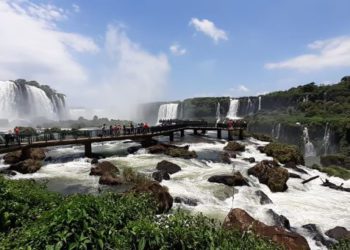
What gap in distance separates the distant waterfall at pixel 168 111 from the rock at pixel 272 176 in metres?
66.4

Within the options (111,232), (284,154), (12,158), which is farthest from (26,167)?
(284,154)

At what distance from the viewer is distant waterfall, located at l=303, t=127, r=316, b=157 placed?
162 ft

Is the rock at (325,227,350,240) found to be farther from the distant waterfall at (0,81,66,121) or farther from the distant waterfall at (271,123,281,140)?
the distant waterfall at (0,81,66,121)

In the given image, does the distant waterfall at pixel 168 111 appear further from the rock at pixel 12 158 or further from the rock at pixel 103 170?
the rock at pixel 103 170

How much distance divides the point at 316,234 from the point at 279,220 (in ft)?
5.86

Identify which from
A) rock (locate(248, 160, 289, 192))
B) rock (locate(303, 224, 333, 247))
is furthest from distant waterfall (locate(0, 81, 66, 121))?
rock (locate(303, 224, 333, 247))

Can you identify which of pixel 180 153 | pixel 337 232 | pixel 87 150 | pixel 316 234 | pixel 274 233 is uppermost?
pixel 87 150

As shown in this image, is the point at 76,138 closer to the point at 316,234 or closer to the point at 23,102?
the point at 316,234

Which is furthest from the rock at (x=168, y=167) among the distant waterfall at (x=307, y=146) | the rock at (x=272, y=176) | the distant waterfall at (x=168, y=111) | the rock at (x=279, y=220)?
the distant waterfall at (x=168, y=111)

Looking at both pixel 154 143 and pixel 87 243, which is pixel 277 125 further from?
pixel 87 243

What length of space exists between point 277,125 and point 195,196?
1735 inches

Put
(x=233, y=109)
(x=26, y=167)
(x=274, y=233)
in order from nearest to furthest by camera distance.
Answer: (x=274, y=233) < (x=26, y=167) < (x=233, y=109)

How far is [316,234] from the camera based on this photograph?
15.4 meters

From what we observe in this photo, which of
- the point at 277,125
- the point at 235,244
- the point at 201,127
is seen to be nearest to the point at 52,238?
the point at 235,244
